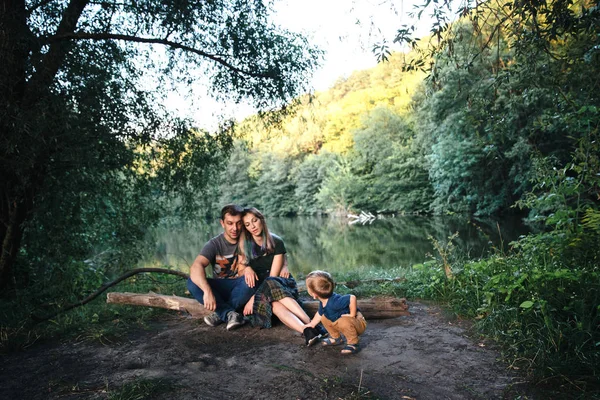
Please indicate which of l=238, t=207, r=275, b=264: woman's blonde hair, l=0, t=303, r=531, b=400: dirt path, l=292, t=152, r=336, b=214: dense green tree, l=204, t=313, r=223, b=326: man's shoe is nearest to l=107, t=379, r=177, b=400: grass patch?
l=0, t=303, r=531, b=400: dirt path

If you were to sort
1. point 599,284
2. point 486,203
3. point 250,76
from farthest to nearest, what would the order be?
point 486,203, point 250,76, point 599,284

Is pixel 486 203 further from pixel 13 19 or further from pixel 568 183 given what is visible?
pixel 13 19

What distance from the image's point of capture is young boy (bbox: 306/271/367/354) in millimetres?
3176

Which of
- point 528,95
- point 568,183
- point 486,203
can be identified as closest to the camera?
point 568,183

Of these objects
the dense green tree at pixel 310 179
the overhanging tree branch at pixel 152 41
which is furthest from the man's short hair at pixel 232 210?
the dense green tree at pixel 310 179

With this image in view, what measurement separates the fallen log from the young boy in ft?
2.58

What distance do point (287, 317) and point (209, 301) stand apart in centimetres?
90

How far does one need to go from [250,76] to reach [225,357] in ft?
15.5

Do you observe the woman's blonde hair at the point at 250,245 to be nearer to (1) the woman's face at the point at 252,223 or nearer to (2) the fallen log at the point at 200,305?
(1) the woman's face at the point at 252,223

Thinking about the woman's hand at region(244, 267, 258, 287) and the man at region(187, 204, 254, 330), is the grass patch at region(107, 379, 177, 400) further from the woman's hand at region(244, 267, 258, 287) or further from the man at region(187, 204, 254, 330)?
the woman's hand at region(244, 267, 258, 287)

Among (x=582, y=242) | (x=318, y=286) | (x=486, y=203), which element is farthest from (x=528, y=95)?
(x=486, y=203)

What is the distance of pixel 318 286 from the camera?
10.7ft

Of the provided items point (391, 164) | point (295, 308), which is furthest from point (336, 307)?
point (391, 164)

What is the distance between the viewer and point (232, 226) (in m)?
4.15
